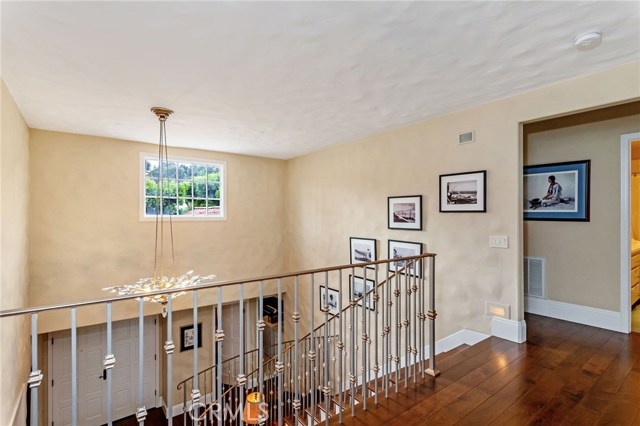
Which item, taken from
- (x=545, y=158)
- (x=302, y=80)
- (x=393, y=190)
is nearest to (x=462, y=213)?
(x=393, y=190)

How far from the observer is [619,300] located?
10.4 ft

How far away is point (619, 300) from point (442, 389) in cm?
231

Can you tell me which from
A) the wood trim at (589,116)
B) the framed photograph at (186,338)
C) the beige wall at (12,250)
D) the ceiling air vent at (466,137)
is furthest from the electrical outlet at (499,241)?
the framed photograph at (186,338)

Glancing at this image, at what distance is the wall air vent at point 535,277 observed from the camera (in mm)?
3771

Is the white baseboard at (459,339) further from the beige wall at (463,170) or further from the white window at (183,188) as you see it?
the white window at (183,188)

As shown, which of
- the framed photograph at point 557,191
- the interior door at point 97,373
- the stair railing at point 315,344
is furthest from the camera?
the interior door at point 97,373

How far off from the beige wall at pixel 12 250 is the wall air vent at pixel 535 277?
5.34 m

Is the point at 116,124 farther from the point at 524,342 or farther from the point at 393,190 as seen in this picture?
the point at 524,342

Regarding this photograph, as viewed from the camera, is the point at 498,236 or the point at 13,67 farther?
the point at 498,236

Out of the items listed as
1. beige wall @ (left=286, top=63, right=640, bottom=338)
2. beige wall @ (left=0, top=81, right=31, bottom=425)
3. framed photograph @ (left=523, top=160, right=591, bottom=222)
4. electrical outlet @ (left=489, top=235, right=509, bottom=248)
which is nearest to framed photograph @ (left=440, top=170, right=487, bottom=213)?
beige wall @ (left=286, top=63, right=640, bottom=338)

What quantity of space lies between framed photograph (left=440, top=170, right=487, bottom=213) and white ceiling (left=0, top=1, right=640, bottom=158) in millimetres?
747

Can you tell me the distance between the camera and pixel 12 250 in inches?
118

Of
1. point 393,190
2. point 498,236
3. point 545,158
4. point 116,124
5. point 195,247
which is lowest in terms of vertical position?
point 195,247

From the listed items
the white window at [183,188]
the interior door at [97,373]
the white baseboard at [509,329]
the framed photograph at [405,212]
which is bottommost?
the interior door at [97,373]
